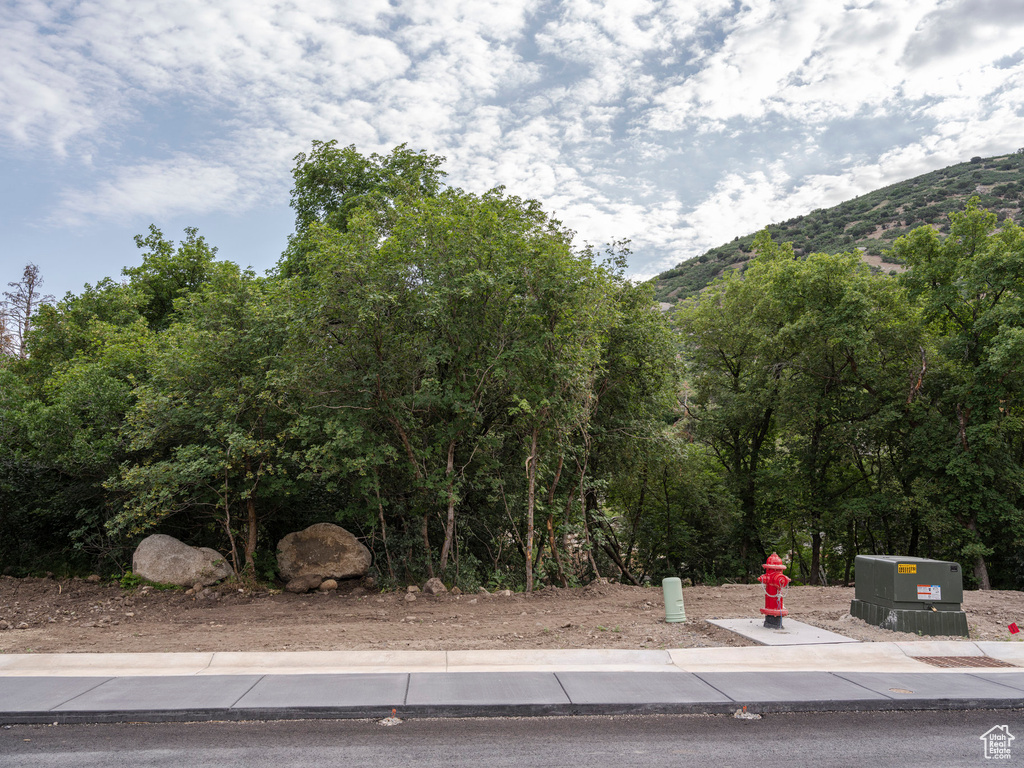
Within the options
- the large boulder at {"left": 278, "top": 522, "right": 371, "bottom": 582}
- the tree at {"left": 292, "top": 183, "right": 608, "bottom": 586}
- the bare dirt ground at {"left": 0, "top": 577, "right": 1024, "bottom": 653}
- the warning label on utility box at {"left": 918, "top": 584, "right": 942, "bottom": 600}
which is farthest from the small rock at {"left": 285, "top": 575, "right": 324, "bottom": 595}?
the warning label on utility box at {"left": 918, "top": 584, "right": 942, "bottom": 600}

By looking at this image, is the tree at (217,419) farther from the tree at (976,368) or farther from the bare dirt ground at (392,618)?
the tree at (976,368)

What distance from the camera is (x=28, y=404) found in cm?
1442

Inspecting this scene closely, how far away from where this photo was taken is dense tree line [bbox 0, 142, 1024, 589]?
12.1 m

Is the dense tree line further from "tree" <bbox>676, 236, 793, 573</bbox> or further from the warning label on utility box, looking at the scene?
the warning label on utility box

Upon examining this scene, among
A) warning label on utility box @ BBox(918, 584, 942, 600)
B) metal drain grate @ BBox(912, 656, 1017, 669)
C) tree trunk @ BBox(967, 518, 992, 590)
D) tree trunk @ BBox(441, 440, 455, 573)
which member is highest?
tree trunk @ BBox(441, 440, 455, 573)

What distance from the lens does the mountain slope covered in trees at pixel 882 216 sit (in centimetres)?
6197

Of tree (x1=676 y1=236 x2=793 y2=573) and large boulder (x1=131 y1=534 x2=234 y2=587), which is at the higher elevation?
tree (x1=676 y1=236 x2=793 y2=573)

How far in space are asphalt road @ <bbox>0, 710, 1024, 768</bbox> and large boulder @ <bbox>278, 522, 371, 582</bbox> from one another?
7950 millimetres

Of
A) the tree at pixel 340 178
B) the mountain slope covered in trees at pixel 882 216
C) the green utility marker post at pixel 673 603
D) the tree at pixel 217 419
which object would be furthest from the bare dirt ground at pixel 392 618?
the mountain slope covered in trees at pixel 882 216

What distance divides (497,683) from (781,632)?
475cm

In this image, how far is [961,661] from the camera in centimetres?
808

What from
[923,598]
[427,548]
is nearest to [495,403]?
[427,548]

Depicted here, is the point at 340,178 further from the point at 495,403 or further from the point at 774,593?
the point at 774,593

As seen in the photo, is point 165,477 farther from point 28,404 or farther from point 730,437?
point 730,437
